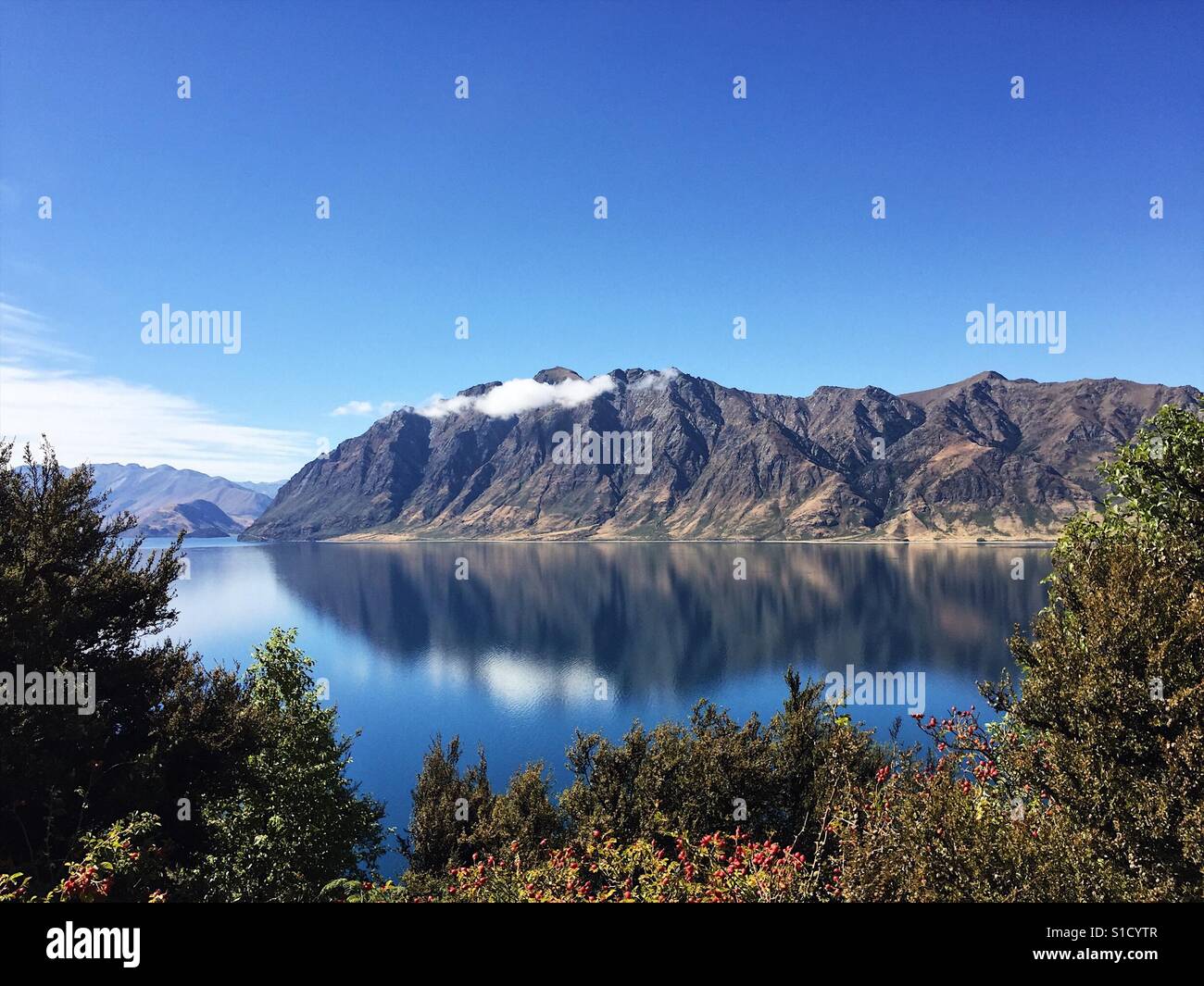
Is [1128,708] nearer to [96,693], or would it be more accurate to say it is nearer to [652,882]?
[652,882]

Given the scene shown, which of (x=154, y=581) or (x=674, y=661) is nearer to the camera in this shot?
(x=154, y=581)

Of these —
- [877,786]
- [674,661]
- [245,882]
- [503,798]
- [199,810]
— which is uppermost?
[877,786]

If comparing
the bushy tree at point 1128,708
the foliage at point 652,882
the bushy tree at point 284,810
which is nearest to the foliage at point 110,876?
the foliage at point 652,882

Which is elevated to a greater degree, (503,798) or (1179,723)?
(1179,723)

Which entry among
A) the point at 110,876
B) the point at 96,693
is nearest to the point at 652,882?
the point at 110,876

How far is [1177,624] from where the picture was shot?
717 inches

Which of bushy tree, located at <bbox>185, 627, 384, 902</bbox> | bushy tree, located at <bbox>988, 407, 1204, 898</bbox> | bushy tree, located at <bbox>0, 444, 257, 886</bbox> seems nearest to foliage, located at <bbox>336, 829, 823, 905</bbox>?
bushy tree, located at <bbox>988, 407, 1204, 898</bbox>

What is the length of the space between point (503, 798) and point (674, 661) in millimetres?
131173

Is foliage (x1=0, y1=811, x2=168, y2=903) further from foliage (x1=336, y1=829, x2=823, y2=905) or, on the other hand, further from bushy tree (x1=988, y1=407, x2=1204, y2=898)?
bushy tree (x1=988, y1=407, x2=1204, y2=898)

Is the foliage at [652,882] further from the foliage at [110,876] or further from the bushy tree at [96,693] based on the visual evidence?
the bushy tree at [96,693]

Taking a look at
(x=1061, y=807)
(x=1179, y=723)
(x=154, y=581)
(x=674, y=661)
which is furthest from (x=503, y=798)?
(x=674, y=661)

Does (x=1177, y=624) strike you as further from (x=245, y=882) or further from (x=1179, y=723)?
(x=245, y=882)
